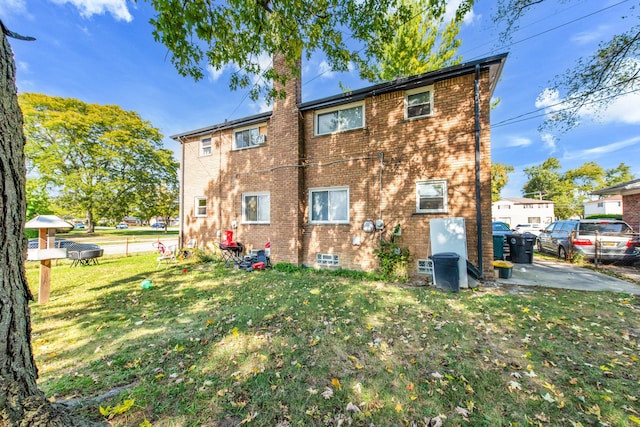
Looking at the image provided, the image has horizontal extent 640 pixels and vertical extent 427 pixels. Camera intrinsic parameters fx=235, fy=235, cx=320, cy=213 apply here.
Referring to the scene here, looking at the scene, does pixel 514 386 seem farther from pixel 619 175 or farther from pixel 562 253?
pixel 619 175

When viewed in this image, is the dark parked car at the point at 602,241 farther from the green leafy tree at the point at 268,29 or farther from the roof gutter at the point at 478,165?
the green leafy tree at the point at 268,29

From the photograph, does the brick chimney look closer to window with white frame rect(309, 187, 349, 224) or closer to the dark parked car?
window with white frame rect(309, 187, 349, 224)

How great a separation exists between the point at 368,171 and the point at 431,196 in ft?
7.04

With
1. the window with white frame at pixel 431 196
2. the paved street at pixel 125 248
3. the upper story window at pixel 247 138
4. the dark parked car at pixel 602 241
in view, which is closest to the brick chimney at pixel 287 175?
the upper story window at pixel 247 138

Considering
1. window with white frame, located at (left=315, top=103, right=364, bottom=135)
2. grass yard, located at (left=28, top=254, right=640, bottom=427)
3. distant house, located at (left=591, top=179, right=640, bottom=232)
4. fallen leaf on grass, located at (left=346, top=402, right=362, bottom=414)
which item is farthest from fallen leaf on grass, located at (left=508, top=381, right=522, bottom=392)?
distant house, located at (left=591, top=179, right=640, bottom=232)

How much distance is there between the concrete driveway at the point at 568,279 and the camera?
6289 mm

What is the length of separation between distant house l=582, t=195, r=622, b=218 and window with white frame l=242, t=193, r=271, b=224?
50011mm

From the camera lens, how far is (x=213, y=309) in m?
4.95

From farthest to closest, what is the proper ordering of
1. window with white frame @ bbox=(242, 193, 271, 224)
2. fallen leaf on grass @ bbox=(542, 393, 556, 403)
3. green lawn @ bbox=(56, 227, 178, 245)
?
1. green lawn @ bbox=(56, 227, 178, 245)
2. window with white frame @ bbox=(242, 193, 271, 224)
3. fallen leaf on grass @ bbox=(542, 393, 556, 403)

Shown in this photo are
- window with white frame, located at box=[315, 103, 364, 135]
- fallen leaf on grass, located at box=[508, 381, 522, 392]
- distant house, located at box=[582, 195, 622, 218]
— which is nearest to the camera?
fallen leaf on grass, located at box=[508, 381, 522, 392]

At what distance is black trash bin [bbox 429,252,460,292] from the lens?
6.14 meters

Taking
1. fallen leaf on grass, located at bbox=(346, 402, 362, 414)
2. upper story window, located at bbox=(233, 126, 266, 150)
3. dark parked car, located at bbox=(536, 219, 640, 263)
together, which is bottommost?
fallen leaf on grass, located at bbox=(346, 402, 362, 414)

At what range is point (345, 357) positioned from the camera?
324cm

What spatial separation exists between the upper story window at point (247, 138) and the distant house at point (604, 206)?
5042cm
